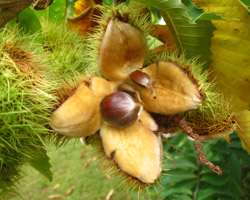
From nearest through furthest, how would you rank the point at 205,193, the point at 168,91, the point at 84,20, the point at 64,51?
the point at 168,91 → the point at 64,51 → the point at 84,20 → the point at 205,193

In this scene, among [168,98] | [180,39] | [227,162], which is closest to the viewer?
[168,98]

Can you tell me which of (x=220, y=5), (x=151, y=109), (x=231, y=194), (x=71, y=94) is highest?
(x=220, y=5)

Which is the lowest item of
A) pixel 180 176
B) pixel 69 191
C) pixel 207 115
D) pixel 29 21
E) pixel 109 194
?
pixel 69 191

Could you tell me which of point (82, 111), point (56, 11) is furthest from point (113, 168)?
point (56, 11)

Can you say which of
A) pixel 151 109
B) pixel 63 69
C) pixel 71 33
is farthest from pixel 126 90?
pixel 71 33

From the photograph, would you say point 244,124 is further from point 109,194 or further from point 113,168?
point 109,194

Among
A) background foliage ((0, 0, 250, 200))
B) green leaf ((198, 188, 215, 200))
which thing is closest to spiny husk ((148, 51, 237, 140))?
background foliage ((0, 0, 250, 200))

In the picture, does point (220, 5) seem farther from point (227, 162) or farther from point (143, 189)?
point (227, 162)

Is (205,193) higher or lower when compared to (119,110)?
lower
